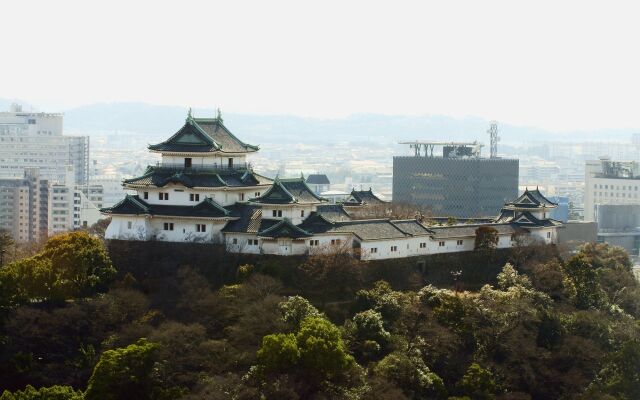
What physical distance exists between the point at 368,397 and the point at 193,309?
20.4 ft

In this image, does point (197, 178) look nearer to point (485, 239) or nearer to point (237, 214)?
point (237, 214)

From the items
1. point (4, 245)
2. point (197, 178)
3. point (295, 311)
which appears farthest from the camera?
point (4, 245)

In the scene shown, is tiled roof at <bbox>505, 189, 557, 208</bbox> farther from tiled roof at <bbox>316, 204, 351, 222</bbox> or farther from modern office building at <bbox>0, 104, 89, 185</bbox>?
modern office building at <bbox>0, 104, 89, 185</bbox>

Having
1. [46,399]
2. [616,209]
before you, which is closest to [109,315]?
[46,399]

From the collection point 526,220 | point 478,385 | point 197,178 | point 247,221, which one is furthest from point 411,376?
point 526,220

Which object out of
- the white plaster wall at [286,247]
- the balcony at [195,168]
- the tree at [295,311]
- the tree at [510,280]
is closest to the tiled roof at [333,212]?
the white plaster wall at [286,247]

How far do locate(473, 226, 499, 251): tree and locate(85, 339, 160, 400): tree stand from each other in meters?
12.9

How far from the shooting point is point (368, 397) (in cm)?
3334

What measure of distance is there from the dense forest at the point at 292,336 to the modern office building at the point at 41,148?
82.6 m

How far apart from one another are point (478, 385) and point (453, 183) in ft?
157

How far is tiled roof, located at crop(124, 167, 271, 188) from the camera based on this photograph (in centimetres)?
4162

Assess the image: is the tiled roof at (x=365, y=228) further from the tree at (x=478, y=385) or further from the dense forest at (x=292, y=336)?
the tree at (x=478, y=385)

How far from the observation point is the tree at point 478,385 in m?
35.9

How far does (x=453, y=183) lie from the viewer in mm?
83375
